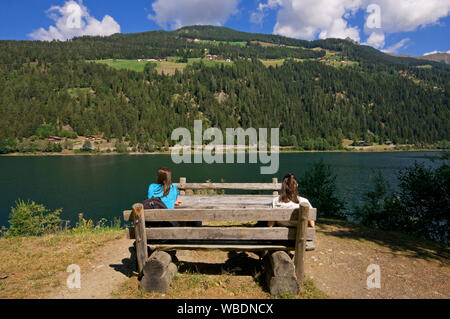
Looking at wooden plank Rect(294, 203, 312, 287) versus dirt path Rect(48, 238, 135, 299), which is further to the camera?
dirt path Rect(48, 238, 135, 299)

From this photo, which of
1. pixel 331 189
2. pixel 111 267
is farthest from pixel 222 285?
pixel 331 189

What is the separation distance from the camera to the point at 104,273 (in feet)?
18.7

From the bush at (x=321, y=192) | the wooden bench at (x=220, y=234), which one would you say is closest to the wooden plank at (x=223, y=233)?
Result: the wooden bench at (x=220, y=234)

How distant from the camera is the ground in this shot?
4770 millimetres

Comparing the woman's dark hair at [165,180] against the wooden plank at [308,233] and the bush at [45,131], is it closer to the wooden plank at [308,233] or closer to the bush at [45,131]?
the wooden plank at [308,233]

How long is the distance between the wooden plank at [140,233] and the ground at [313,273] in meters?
0.56

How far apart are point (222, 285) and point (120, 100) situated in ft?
614

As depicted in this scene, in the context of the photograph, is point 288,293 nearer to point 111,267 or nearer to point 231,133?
point 111,267

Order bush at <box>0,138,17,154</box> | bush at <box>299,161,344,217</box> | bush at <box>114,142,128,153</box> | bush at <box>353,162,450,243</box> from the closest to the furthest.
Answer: bush at <box>353,162,450,243</box> → bush at <box>299,161,344,217</box> → bush at <box>0,138,17,154</box> → bush at <box>114,142,128,153</box>

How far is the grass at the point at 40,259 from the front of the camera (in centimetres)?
498

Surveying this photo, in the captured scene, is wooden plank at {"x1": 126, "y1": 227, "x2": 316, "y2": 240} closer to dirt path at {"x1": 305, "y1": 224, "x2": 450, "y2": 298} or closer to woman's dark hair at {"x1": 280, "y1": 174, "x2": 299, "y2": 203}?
woman's dark hair at {"x1": 280, "y1": 174, "x2": 299, "y2": 203}

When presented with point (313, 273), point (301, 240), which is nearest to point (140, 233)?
point (301, 240)

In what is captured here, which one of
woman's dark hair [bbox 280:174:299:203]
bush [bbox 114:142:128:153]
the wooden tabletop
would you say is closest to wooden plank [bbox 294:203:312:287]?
woman's dark hair [bbox 280:174:299:203]

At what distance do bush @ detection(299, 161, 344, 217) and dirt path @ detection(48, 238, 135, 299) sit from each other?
1008 cm
